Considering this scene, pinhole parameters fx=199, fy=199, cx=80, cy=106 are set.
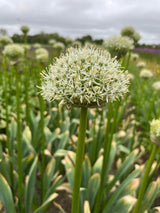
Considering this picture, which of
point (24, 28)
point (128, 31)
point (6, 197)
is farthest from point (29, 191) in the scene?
point (24, 28)

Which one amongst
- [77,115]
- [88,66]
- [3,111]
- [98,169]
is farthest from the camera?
[77,115]

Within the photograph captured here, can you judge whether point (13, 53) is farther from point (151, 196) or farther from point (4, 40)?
point (151, 196)

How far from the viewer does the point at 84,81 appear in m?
0.77

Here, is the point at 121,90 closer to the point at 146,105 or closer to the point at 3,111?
the point at 3,111

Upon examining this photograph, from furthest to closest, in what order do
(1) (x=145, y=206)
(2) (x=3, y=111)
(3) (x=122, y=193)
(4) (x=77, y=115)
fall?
1. (4) (x=77, y=115)
2. (2) (x=3, y=111)
3. (3) (x=122, y=193)
4. (1) (x=145, y=206)

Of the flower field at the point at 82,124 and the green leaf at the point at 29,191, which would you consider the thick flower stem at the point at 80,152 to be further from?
the green leaf at the point at 29,191

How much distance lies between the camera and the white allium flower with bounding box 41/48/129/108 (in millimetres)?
744

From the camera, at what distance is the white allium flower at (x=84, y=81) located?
744 mm

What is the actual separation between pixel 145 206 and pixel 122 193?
9.4 inches

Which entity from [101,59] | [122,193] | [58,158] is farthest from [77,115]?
[101,59]

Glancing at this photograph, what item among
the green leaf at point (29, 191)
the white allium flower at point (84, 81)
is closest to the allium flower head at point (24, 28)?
the green leaf at point (29, 191)

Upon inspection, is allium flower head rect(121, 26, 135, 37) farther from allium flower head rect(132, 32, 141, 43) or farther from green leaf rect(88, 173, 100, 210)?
green leaf rect(88, 173, 100, 210)

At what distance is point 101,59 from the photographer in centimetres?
84

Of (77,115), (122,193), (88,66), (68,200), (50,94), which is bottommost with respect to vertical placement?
(68,200)
